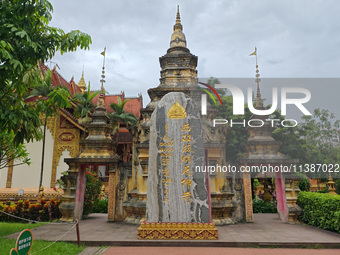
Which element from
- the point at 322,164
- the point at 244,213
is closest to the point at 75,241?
the point at 244,213

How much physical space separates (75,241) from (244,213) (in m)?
7.03

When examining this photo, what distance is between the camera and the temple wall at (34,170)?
19969 mm

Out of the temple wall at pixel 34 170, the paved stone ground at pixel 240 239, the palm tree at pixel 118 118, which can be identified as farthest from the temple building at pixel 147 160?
the palm tree at pixel 118 118

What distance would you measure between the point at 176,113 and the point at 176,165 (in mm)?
1493

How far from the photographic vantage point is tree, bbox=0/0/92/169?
5754mm

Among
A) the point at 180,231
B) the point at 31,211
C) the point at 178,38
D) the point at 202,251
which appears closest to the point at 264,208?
the point at 180,231

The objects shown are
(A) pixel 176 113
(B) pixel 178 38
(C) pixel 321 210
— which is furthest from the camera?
(B) pixel 178 38

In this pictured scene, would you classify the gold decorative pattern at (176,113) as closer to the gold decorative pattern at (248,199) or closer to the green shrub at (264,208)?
the gold decorative pattern at (248,199)

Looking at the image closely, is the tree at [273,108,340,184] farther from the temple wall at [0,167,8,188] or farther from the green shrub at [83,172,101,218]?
the temple wall at [0,167,8,188]

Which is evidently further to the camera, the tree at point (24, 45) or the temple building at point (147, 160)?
the temple building at point (147, 160)

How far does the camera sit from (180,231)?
655 centimetres

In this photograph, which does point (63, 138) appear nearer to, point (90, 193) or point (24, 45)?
point (90, 193)

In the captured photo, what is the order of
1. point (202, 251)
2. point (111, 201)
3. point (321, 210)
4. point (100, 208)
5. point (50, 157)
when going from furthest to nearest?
point (50, 157) → point (100, 208) → point (111, 201) → point (321, 210) → point (202, 251)

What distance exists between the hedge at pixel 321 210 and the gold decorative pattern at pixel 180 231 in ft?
14.9
